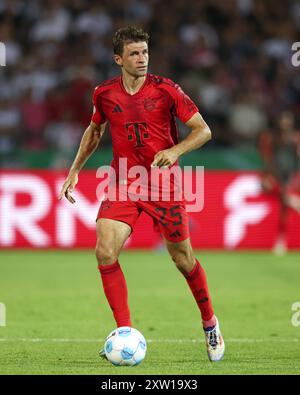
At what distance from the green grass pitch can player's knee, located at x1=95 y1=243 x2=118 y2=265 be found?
69 cm

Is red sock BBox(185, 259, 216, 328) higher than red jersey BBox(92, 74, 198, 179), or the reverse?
red jersey BBox(92, 74, 198, 179)

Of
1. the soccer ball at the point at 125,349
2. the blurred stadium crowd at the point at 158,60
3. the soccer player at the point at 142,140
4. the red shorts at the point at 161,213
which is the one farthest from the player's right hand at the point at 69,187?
the blurred stadium crowd at the point at 158,60

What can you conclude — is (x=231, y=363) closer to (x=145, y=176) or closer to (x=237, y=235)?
(x=145, y=176)

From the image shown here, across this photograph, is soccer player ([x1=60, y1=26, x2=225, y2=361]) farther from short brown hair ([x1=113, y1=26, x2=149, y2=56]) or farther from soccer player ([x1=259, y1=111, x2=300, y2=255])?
soccer player ([x1=259, y1=111, x2=300, y2=255])

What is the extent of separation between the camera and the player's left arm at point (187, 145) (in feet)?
21.8

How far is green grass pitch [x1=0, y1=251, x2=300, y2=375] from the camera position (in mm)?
6859

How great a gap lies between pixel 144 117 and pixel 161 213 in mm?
691

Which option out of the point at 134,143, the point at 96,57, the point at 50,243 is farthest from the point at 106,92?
the point at 96,57

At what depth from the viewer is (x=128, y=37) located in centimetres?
706

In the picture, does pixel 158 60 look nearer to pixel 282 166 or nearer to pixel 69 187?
pixel 282 166

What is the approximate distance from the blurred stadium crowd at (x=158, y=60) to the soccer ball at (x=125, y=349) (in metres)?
10.2

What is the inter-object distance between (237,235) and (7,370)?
10443 millimetres

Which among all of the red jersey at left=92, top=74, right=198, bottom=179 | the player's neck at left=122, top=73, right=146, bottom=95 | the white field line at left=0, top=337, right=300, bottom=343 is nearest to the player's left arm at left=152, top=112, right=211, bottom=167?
the red jersey at left=92, top=74, right=198, bottom=179

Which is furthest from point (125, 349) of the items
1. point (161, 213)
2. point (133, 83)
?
point (133, 83)
